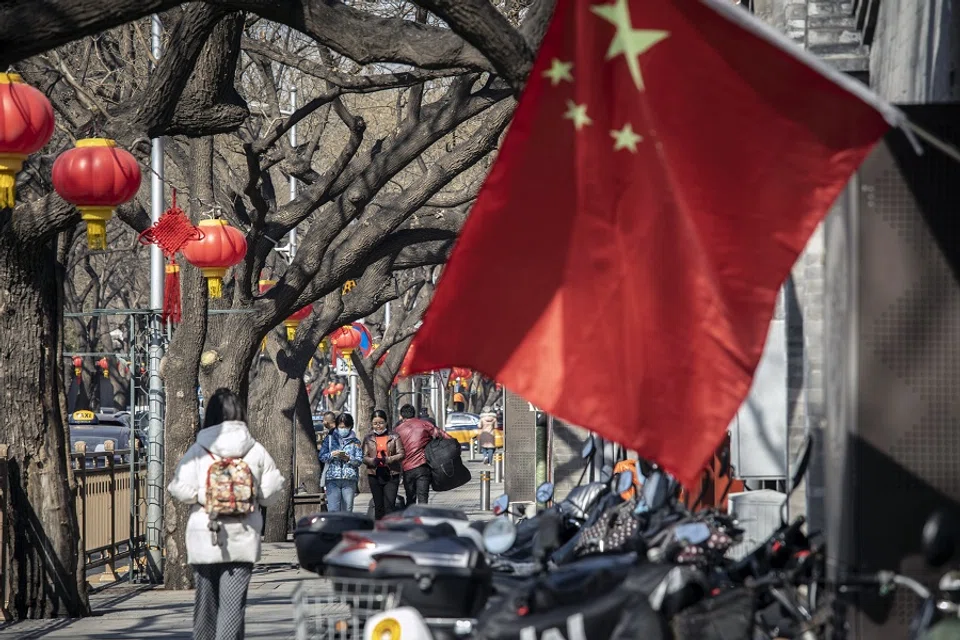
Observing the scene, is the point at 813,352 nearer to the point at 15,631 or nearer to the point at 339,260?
the point at 15,631

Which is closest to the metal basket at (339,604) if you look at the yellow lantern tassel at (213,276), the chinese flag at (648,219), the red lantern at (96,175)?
the chinese flag at (648,219)

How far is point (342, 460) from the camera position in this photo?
20844 millimetres

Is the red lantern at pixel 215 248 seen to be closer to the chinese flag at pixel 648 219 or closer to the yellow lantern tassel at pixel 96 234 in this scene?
the yellow lantern tassel at pixel 96 234

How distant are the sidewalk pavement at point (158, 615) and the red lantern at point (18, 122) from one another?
3.70 m

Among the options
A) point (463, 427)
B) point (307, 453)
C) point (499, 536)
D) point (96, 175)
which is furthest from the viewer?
point (463, 427)

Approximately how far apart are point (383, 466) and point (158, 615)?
6.35 metres

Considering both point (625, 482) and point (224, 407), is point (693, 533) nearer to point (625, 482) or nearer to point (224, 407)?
point (625, 482)

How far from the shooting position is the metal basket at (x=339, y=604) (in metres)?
5.10

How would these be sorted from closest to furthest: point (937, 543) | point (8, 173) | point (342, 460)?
1. point (937, 543)
2. point (8, 173)
3. point (342, 460)

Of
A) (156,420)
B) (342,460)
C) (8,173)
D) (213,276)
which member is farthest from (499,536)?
(342,460)

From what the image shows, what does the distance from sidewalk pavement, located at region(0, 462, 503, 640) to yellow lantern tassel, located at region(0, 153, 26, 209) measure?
11.3ft

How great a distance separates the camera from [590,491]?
26.7 ft

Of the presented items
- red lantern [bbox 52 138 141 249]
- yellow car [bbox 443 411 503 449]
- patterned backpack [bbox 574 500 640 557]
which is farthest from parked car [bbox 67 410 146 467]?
patterned backpack [bbox 574 500 640 557]

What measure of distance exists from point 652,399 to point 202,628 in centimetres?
435
